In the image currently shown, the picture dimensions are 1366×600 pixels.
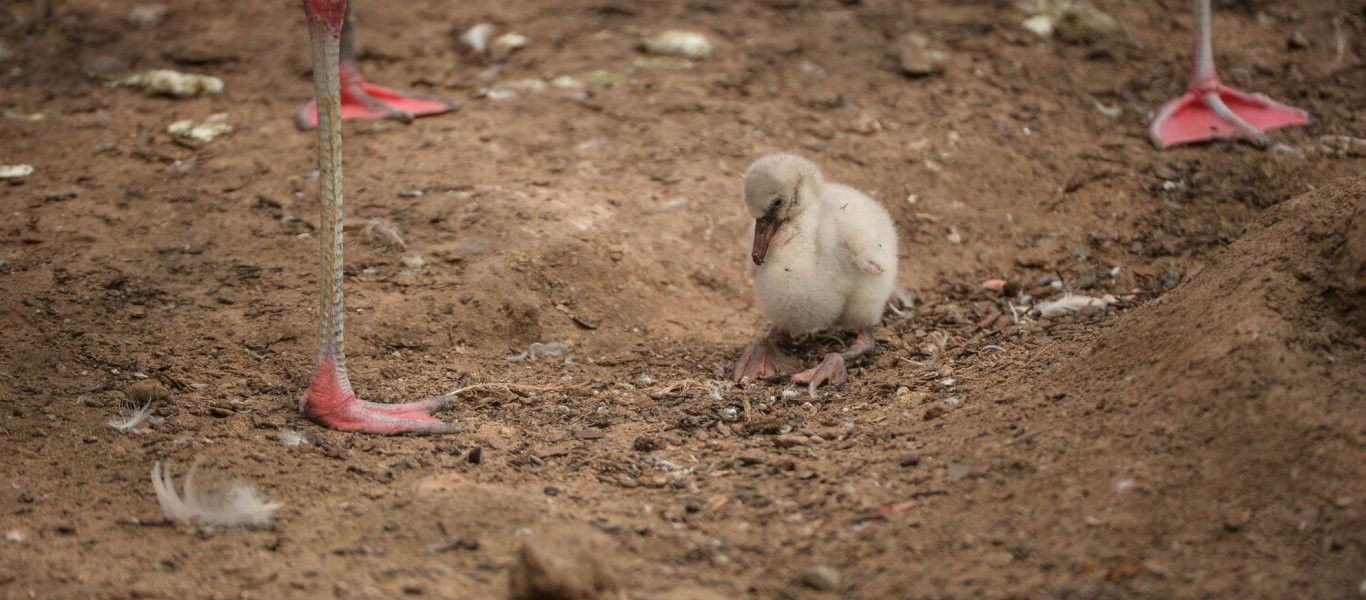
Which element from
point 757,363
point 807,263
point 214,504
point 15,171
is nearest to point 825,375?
point 757,363

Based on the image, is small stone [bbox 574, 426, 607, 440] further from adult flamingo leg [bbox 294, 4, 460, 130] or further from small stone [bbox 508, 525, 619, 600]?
adult flamingo leg [bbox 294, 4, 460, 130]

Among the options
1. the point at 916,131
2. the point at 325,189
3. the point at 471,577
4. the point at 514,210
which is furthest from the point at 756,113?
the point at 471,577

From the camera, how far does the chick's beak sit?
15.2 ft

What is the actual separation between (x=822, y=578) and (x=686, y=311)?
2105 mm

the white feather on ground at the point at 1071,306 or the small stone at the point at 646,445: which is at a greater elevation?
the small stone at the point at 646,445

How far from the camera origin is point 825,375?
178 inches

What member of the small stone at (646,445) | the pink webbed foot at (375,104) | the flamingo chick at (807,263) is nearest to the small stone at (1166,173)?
the flamingo chick at (807,263)

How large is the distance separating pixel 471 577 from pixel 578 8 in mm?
4894

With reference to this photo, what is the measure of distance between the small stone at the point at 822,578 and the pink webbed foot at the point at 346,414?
137 centimetres

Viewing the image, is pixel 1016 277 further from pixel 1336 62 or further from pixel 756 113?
pixel 1336 62

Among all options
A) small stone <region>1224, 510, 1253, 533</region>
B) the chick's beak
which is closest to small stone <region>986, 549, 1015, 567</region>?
small stone <region>1224, 510, 1253, 533</region>

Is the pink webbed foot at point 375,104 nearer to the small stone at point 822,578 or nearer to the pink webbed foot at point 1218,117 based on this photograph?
the pink webbed foot at point 1218,117

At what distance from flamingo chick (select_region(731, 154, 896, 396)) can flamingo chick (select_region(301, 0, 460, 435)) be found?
1158 mm

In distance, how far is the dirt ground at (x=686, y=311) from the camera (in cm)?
325
